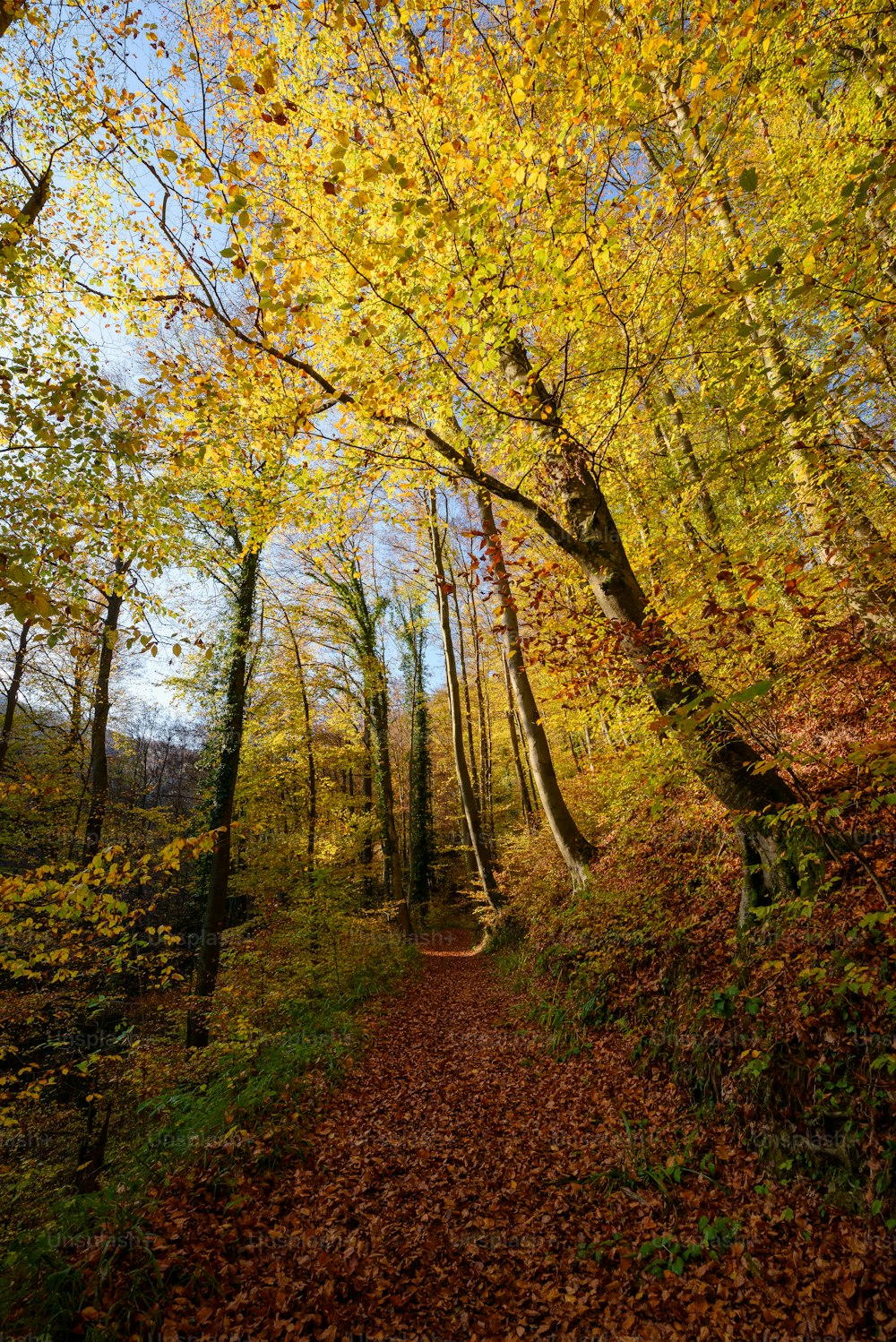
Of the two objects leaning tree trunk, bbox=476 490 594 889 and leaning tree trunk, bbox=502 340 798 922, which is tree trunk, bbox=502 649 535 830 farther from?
leaning tree trunk, bbox=502 340 798 922

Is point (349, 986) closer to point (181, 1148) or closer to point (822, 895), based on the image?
point (181, 1148)

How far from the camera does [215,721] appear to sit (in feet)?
35.2

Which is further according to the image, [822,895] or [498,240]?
[822,895]

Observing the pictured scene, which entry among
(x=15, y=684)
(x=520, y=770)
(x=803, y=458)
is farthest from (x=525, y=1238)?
(x=520, y=770)

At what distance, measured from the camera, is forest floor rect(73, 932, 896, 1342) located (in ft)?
8.64

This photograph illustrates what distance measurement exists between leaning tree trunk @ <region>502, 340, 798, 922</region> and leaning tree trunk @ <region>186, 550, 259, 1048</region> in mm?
5923

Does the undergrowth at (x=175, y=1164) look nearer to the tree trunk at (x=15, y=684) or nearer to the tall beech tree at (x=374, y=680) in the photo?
the tall beech tree at (x=374, y=680)

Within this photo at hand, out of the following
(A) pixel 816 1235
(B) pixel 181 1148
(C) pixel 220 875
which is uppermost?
(C) pixel 220 875

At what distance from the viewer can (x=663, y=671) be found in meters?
4.87

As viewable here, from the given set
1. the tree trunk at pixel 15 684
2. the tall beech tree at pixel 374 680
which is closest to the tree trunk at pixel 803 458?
the tall beech tree at pixel 374 680

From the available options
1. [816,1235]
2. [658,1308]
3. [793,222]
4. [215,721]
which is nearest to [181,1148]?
[658,1308]

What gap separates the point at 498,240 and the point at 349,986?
A: 10556 millimetres

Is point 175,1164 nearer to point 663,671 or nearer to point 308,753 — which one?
point 663,671

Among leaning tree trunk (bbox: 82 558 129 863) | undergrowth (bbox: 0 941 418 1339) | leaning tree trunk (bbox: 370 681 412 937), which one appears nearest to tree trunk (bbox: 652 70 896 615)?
undergrowth (bbox: 0 941 418 1339)
